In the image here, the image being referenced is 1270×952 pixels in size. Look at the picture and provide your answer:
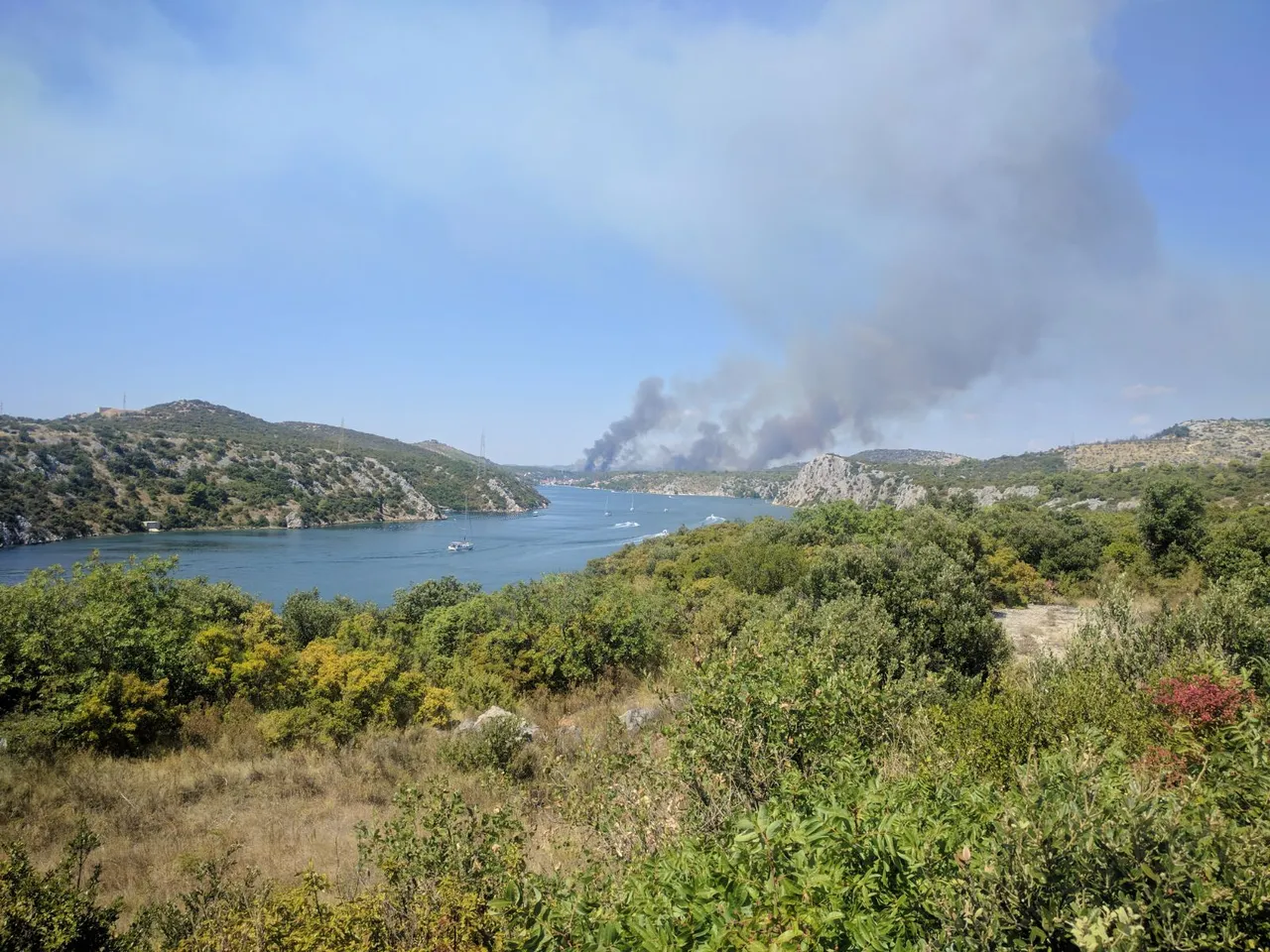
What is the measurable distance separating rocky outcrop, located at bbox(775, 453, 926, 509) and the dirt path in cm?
6711

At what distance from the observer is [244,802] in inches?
353

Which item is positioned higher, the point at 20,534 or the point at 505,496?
the point at 505,496

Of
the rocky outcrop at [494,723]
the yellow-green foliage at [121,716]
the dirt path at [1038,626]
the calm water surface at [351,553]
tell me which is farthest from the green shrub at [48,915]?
the calm water surface at [351,553]

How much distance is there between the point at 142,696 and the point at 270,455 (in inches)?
4797

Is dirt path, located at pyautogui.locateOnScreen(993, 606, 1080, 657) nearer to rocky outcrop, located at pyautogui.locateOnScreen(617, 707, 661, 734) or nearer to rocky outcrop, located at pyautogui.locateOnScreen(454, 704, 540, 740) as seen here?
rocky outcrop, located at pyautogui.locateOnScreen(617, 707, 661, 734)

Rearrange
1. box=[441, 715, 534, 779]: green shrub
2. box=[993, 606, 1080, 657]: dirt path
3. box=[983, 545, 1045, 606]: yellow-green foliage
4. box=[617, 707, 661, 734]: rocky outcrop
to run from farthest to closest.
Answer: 1. box=[983, 545, 1045, 606]: yellow-green foliage
2. box=[993, 606, 1080, 657]: dirt path
3. box=[617, 707, 661, 734]: rocky outcrop
4. box=[441, 715, 534, 779]: green shrub

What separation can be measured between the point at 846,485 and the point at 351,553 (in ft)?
339

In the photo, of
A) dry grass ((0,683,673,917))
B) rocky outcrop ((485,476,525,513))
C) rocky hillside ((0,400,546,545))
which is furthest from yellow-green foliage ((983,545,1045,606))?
rocky outcrop ((485,476,525,513))

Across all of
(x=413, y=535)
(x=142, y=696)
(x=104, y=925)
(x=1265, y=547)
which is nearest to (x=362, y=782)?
(x=142, y=696)

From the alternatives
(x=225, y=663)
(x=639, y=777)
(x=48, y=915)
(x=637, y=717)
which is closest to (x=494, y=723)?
(x=637, y=717)

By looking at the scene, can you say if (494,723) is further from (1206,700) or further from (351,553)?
(351,553)

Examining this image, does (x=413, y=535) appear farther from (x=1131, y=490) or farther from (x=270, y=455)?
(x=1131, y=490)

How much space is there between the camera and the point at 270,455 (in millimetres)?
116062

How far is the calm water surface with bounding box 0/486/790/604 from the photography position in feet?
199
